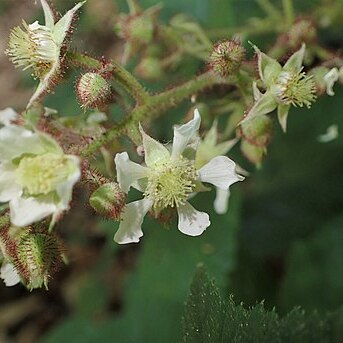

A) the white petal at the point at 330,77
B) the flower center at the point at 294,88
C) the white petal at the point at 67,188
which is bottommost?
the white petal at the point at 330,77

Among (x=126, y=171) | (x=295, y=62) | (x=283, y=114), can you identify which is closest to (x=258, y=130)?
(x=283, y=114)

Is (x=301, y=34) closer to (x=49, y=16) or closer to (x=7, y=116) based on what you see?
(x=49, y=16)

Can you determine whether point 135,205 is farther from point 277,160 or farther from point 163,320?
point 277,160

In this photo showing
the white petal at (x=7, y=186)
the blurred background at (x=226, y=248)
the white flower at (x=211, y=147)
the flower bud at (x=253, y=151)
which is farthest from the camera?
the blurred background at (x=226, y=248)

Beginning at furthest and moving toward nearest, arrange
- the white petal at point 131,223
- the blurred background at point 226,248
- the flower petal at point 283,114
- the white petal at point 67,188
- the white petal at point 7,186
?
the blurred background at point 226,248, the flower petal at point 283,114, the white petal at point 131,223, the white petal at point 7,186, the white petal at point 67,188

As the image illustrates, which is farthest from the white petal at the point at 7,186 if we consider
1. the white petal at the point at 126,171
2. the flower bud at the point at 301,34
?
the flower bud at the point at 301,34

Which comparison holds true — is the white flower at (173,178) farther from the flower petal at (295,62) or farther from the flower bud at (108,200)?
the flower petal at (295,62)
